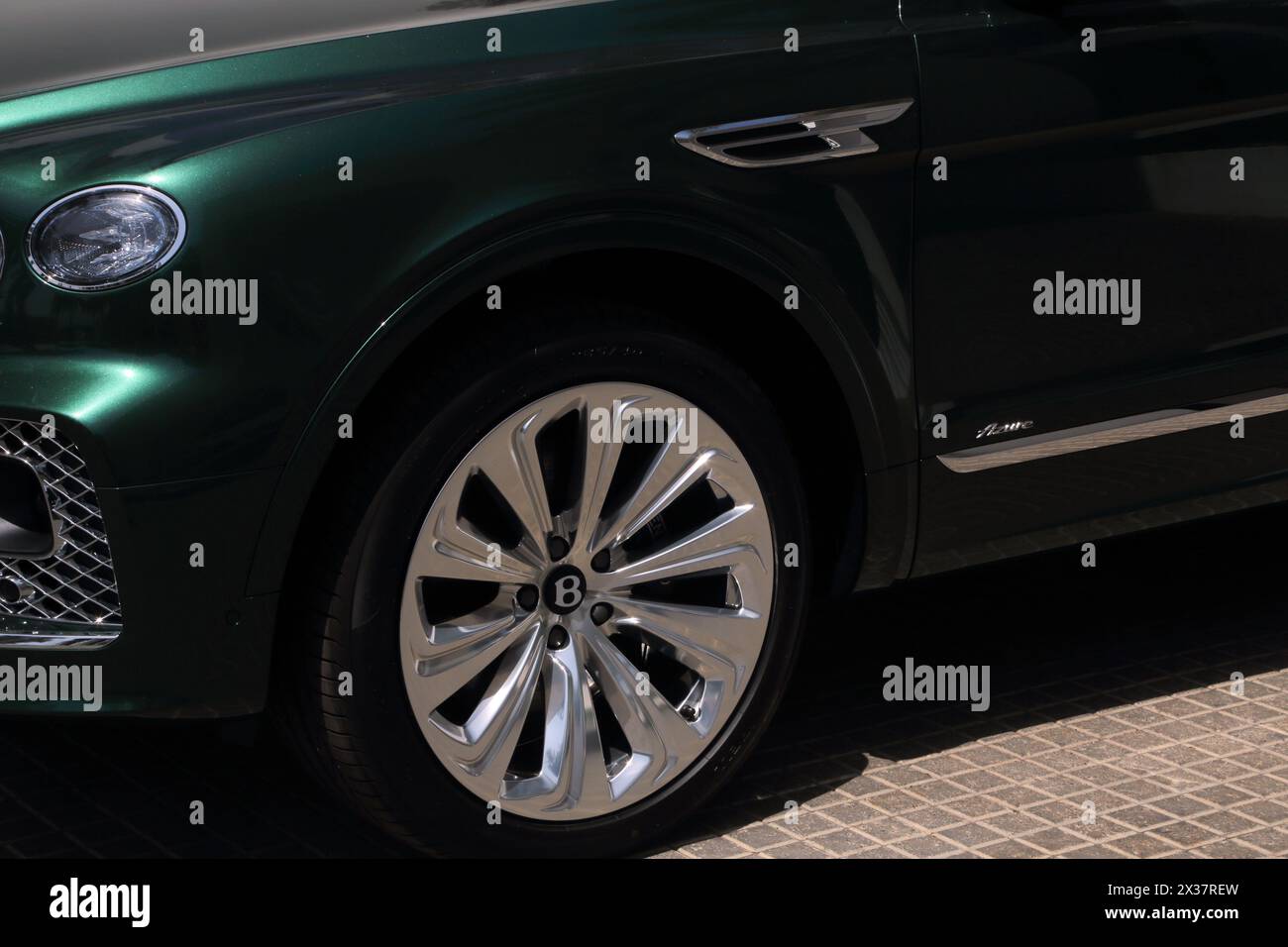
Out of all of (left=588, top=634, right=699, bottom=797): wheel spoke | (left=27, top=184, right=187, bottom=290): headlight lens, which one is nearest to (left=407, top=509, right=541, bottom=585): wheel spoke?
(left=588, top=634, right=699, bottom=797): wheel spoke

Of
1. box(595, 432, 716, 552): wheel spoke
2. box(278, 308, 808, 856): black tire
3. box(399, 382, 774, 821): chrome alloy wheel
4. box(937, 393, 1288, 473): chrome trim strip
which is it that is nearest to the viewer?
box(278, 308, 808, 856): black tire

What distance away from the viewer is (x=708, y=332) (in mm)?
3449

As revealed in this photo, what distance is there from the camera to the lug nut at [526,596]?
3307mm

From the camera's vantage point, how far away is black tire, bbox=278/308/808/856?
3090 mm

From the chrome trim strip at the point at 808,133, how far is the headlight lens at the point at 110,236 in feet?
2.93

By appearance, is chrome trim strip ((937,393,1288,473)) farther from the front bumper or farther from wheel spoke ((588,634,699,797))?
the front bumper

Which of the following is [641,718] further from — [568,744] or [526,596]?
[526,596]

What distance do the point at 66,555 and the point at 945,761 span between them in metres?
1.91

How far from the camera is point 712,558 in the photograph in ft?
11.4

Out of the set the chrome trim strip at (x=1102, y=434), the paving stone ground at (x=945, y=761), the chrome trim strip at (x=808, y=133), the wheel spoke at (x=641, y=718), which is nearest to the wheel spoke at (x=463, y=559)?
the wheel spoke at (x=641, y=718)

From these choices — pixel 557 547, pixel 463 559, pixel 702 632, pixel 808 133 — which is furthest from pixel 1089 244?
pixel 463 559

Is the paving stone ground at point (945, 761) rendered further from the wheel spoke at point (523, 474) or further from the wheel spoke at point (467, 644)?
the wheel spoke at point (523, 474)

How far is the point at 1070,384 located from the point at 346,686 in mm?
1544

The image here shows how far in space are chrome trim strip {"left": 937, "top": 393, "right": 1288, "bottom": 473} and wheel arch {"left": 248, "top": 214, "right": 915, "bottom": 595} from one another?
0.15 metres
